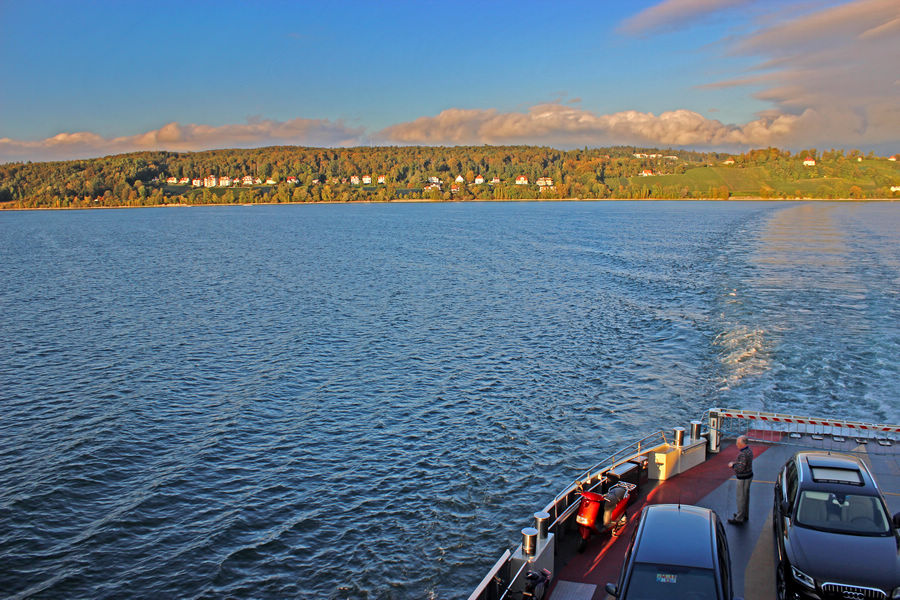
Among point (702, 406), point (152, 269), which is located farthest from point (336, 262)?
point (702, 406)

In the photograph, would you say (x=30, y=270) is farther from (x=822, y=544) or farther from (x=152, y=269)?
(x=822, y=544)

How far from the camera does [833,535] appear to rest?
11539mm

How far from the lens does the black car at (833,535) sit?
1048cm

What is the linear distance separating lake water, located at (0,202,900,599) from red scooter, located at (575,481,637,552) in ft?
15.8

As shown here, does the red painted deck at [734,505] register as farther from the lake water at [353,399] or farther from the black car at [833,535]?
the lake water at [353,399]

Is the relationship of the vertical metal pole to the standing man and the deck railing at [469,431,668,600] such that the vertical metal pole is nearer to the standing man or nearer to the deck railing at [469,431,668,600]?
the deck railing at [469,431,668,600]

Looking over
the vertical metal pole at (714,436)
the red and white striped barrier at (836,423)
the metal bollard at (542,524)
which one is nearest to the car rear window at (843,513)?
the metal bollard at (542,524)

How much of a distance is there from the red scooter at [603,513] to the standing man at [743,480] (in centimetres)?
244

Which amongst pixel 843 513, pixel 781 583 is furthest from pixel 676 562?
pixel 843 513

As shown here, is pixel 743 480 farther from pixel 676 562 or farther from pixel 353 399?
pixel 353 399

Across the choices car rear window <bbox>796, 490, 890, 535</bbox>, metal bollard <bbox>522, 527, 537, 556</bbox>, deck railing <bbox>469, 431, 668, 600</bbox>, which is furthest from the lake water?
car rear window <bbox>796, 490, 890, 535</bbox>

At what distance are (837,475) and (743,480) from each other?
1.93 metres

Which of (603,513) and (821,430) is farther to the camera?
(821,430)

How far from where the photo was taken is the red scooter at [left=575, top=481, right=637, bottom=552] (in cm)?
1374
